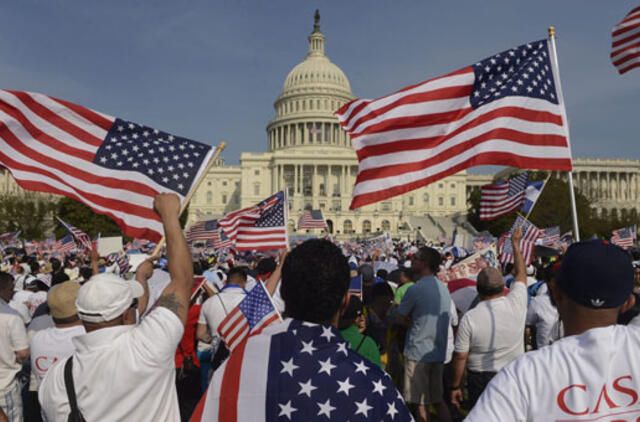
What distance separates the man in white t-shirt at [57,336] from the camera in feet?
13.1

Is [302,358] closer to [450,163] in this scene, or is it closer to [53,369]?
[53,369]

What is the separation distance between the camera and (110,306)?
8.70 feet

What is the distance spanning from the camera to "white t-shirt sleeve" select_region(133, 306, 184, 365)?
257cm

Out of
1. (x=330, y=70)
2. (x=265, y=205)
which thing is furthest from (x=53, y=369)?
(x=330, y=70)

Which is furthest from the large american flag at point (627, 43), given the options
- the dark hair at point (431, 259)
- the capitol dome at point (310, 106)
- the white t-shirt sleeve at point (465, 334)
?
the capitol dome at point (310, 106)

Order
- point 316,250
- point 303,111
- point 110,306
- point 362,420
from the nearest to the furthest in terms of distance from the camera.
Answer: point 362,420
point 316,250
point 110,306
point 303,111

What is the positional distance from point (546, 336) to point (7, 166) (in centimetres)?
603

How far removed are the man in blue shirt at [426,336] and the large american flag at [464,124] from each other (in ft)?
3.59

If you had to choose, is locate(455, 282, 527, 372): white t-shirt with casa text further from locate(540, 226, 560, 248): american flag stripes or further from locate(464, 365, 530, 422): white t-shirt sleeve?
locate(540, 226, 560, 248): american flag stripes

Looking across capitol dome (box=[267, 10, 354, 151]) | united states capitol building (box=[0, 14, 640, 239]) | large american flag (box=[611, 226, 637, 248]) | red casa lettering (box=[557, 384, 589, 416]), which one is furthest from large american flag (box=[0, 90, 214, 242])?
capitol dome (box=[267, 10, 354, 151])

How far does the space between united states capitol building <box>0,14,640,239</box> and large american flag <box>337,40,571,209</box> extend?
2862 inches

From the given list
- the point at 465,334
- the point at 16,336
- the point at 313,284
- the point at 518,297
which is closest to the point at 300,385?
the point at 313,284

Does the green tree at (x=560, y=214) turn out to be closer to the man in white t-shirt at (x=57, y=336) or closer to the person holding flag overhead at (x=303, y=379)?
the man in white t-shirt at (x=57, y=336)

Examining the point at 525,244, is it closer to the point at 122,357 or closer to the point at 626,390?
the point at 626,390
